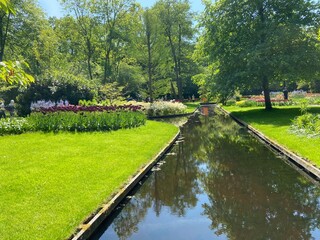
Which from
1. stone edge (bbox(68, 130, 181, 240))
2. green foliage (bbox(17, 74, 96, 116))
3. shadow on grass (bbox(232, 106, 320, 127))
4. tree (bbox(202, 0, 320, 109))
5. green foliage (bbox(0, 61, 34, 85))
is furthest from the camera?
green foliage (bbox(17, 74, 96, 116))

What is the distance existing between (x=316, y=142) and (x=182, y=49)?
4517cm

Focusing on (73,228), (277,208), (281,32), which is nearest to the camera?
(73,228)

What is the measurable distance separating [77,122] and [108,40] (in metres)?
34.2

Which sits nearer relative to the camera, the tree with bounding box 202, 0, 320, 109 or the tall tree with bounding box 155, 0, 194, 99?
the tree with bounding box 202, 0, 320, 109

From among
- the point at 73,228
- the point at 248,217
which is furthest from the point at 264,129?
the point at 73,228

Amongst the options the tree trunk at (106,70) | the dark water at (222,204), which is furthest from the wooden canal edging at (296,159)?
the tree trunk at (106,70)

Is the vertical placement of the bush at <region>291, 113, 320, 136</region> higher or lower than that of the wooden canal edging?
higher

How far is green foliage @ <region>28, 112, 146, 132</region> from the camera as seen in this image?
17016 millimetres

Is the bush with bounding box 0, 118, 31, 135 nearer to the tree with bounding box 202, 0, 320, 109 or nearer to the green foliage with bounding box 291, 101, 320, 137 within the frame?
the green foliage with bounding box 291, 101, 320, 137

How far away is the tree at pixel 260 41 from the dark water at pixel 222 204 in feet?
47.0

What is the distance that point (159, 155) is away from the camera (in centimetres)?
1192

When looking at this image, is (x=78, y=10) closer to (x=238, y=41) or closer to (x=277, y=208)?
(x=238, y=41)

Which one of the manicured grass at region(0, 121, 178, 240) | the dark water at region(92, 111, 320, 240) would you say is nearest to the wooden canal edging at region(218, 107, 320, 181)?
the dark water at region(92, 111, 320, 240)

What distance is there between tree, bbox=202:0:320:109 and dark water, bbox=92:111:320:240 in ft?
47.0
